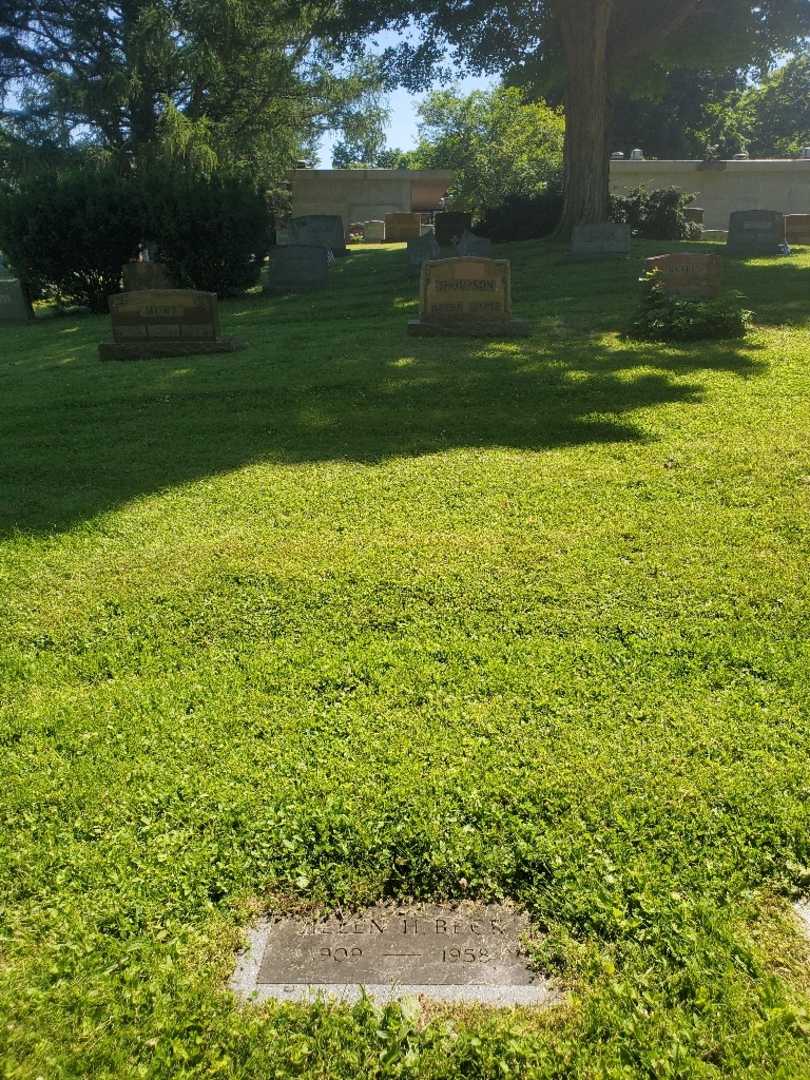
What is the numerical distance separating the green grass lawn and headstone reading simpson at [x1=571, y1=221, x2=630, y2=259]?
12294 mm

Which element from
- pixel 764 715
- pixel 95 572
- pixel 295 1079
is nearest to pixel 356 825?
pixel 295 1079

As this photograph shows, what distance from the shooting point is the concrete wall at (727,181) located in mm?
35312

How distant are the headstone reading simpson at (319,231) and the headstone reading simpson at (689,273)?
1350 centimetres

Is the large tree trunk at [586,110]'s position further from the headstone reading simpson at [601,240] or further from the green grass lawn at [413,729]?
the green grass lawn at [413,729]

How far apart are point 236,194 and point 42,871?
16.6 metres

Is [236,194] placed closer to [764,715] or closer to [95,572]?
[95,572]

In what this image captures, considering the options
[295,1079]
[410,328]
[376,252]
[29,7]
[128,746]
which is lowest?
[295,1079]

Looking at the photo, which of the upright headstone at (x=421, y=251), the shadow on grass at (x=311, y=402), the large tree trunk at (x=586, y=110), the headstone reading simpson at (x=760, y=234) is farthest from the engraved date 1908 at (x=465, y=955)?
the large tree trunk at (x=586, y=110)

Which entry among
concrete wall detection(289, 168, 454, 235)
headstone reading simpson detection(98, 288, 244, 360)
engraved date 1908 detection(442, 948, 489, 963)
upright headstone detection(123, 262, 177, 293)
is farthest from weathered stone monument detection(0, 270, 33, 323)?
concrete wall detection(289, 168, 454, 235)

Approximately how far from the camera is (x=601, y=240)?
17.5 m

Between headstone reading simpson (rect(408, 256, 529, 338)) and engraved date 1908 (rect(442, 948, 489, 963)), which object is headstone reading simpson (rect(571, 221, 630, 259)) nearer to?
headstone reading simpson (rect(408, 256, 529, 338))

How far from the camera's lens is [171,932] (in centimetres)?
214

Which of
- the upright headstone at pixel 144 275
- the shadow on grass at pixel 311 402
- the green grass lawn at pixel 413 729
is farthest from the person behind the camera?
the upright headstone at pixel 144 275

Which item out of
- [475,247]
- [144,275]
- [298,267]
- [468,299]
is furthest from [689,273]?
[144,275]
